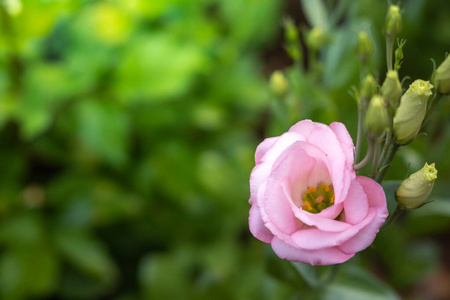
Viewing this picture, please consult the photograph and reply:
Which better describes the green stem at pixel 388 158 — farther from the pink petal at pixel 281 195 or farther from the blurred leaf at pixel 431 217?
the blurred leaf at pixel 431 217

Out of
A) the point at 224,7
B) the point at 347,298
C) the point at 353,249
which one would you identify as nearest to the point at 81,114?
the point at 224,7

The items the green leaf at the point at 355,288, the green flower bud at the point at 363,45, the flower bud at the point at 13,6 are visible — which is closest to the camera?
the green flower bud at the point at 363,45

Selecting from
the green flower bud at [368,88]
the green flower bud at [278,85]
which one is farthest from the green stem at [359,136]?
the green flower bud at [278,85]

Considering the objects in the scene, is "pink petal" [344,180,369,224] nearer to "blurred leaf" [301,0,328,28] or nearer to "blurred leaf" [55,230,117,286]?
"blurred leaf" [301,0,328,28]

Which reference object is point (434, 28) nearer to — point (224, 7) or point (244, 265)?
point (224, 7)

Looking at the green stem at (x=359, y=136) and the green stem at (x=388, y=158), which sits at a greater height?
the green stem at (x=359, y=136)

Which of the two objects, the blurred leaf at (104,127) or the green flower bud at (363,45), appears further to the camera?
the blurred leaf at (104,127)
